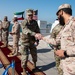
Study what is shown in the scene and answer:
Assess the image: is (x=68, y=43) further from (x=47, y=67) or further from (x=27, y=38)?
(x=47, y=67)

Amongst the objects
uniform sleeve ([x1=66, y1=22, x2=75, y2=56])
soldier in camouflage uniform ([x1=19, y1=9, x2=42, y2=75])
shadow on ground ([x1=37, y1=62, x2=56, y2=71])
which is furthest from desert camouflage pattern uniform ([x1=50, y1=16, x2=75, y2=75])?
shadow on ground ([x1=37, y1=62, x2=56, y2=71])

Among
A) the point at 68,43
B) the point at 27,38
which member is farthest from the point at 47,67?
the point at 68,43

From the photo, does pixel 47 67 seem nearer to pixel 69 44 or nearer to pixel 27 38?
pixel 27 38

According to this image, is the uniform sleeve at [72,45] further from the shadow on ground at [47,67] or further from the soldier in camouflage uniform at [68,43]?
the shadow on ground at [47,67]

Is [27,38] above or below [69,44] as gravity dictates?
below

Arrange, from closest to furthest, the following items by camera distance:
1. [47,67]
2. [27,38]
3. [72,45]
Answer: [72,45] → [27,38] → [47,67]

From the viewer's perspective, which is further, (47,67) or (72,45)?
(47,67)

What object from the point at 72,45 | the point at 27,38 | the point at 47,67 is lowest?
the point at 47,67

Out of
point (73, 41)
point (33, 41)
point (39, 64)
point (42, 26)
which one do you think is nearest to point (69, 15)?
point (73, 41)

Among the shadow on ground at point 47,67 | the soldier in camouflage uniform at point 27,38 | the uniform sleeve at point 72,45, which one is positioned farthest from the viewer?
the shadow on ground at point 47,67

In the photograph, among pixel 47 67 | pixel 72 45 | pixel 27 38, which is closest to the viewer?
pixel 72 45

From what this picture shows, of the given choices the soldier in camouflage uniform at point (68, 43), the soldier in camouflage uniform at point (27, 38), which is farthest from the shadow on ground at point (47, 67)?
the soldier in camouflage uniform at point (68, 43)

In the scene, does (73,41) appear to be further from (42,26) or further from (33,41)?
(42,26)

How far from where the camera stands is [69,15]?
3.04 meters
